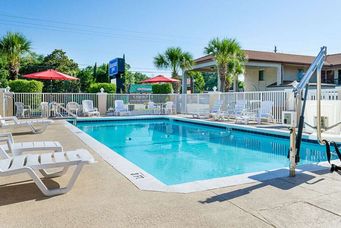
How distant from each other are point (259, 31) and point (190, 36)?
1364cm

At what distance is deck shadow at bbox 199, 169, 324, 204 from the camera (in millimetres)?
3537

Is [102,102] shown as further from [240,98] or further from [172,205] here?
[172,205]

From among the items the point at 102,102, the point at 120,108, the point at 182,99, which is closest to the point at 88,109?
the point at 102,102

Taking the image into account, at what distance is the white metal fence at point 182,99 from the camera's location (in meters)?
12.8

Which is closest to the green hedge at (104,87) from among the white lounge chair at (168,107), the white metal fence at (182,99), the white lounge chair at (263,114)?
the white metal fence at (182,99)

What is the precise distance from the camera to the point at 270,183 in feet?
13.4

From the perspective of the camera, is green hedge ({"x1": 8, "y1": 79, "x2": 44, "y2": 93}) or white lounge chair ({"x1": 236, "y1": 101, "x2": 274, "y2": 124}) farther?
green hedge ({"x1": 8, "y1": 79, "x2": 44, "y2": 93})

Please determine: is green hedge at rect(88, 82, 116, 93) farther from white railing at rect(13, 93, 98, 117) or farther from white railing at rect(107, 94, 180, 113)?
white railing at rect(13, 93, 98, 117)

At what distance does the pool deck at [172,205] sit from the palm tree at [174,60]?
18136 millimetres

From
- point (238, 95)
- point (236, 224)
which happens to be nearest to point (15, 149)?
point (236, 224)

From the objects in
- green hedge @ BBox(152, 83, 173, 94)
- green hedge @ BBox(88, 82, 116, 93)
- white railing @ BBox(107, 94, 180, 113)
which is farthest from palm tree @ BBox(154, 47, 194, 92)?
green hedge @ BBox(88, 82, 116, 93)

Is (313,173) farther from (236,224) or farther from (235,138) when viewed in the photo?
(235,138)

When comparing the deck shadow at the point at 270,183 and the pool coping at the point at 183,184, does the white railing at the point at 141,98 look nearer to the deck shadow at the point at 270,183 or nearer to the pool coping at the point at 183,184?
the pool coping at the point at 183,184

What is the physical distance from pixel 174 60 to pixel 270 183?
18353mm
